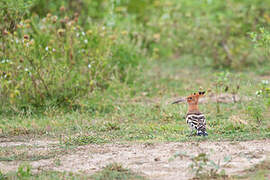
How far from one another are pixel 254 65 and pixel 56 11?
450cm

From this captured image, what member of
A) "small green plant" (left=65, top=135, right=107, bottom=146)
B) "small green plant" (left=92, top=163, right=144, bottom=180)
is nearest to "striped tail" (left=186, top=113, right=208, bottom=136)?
"small green plant" (left=65, top=135, right=107, bottom=146)

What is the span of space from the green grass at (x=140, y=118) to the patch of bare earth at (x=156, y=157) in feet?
1.03

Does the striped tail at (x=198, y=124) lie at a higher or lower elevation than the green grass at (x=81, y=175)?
higher

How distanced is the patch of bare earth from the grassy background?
33 cm

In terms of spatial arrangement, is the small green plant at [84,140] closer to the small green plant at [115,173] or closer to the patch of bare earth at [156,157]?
the patch of bare earth at [156,157]

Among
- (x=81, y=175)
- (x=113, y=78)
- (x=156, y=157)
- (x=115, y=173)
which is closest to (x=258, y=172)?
(x=156, y=157)

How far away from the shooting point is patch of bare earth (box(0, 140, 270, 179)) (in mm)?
4711

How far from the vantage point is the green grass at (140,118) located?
6.07 metres

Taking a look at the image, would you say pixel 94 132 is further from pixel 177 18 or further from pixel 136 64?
pixel 177 18

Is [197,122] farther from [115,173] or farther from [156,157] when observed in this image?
[115,173]

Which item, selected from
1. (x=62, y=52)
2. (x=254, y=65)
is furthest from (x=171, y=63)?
(x=62, y=52)

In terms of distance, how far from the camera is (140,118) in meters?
7.25

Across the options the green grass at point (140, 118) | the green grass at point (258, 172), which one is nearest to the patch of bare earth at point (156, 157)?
the green grass at point (258, 172)

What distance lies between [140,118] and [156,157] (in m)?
2.17
